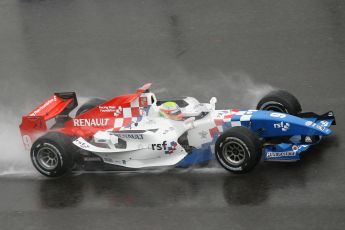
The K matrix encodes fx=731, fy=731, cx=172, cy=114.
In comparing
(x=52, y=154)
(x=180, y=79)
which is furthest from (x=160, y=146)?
(x=180, y=79)

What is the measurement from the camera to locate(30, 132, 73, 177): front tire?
473 inches

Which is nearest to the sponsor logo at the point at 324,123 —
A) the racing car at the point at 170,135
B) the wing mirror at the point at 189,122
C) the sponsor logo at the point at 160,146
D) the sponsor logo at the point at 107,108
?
the racing car at the point at 170,135

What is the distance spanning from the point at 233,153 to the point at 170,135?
3.69 feet

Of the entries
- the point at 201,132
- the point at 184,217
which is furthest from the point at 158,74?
→ the point at 184,217

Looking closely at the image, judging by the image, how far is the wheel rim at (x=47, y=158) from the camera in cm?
1216

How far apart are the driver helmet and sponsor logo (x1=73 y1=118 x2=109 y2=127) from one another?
1.10 metres

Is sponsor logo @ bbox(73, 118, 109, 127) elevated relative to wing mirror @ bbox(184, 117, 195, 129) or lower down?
elevated

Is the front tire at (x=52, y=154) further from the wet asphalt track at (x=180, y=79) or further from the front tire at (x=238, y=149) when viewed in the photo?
the front tire at (x=238, y=149)

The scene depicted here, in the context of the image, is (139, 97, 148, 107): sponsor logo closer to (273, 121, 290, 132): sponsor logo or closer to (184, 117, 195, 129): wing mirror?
(184, 117, 195, 129): wing mirror

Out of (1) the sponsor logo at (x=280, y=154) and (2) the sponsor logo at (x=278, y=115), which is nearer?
(1) the sponsor logo at (x=280, y=154)

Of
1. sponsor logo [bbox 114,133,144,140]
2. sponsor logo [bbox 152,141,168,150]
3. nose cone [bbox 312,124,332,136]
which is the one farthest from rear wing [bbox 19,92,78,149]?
nose cone [bbox 312,124,332,136]

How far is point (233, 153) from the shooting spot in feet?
36.8

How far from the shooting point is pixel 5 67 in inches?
731

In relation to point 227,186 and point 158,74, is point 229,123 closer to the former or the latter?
point 227,186
